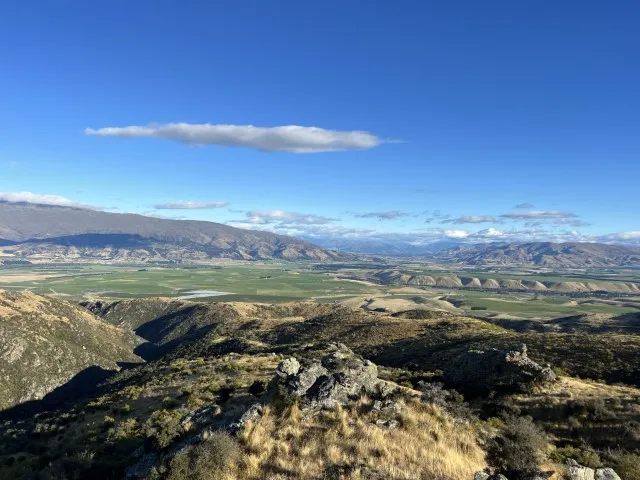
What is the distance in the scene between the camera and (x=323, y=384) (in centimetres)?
2261

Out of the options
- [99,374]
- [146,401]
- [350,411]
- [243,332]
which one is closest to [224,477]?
[350,411]

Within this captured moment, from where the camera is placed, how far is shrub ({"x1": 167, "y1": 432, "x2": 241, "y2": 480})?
15.2 meters

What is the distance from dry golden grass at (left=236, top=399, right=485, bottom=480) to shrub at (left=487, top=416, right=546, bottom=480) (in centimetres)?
83

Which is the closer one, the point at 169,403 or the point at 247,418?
the point at 247,418

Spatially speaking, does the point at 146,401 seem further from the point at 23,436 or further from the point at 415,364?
the point at 415,364

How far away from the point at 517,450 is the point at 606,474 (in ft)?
10.6

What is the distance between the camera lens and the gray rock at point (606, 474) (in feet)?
52.7

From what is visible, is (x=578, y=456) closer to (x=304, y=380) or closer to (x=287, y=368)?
(x=304, y=380)

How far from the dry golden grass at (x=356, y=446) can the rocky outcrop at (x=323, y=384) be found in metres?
0.94

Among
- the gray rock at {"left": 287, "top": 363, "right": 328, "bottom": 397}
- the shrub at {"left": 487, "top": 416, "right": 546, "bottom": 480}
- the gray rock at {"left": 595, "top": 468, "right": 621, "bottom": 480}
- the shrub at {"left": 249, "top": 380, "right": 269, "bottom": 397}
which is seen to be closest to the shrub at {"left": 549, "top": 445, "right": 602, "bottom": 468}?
the shrub at {"left": 487, "top": 416, "right": 546, "bottom": 480}

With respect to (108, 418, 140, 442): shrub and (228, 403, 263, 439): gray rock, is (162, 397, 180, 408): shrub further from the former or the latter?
(228, 403, 263, 439): gray rock

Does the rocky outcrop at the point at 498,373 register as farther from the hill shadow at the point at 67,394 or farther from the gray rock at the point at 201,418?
the hill shadow at the point at 67,394

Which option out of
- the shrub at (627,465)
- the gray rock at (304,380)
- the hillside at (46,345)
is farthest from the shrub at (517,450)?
the hillside at (46,345)

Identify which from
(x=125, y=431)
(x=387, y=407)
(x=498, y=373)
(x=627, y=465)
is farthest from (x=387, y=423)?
(x=125, y=431)
